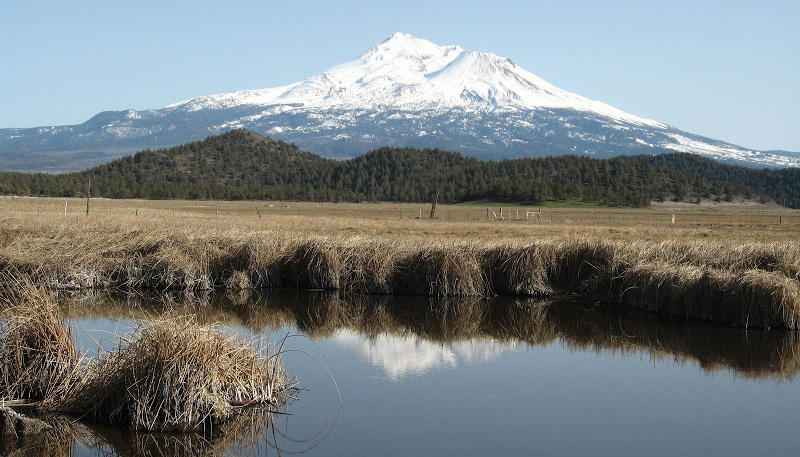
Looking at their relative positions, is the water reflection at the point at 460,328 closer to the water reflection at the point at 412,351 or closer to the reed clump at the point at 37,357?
the water reflection at the point at 412,351

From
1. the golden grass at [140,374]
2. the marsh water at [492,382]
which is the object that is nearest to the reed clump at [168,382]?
the golden grass at [140,374]

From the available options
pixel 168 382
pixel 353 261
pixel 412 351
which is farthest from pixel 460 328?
pixel 168 382

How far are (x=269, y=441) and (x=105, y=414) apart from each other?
2505mm

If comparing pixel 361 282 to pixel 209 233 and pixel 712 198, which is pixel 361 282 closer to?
pixel 209 233

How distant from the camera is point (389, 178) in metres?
166

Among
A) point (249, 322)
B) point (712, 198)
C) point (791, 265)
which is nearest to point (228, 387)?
point (249, 322)

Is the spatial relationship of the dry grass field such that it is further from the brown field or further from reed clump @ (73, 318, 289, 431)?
reed clump @ (73, 318, 289, 431)

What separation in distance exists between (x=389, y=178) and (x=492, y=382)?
151 metres

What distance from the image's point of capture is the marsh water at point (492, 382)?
12195 mm

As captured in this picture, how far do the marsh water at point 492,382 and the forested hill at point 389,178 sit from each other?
10575cm

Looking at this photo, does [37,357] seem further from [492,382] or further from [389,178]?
[389,178]

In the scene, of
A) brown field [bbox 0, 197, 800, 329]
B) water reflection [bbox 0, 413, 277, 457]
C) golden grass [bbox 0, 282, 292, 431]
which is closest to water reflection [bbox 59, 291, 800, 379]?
brown field [bbox 0, 197, 800, 329]

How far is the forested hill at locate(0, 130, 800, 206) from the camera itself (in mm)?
132125

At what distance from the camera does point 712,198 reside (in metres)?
142
